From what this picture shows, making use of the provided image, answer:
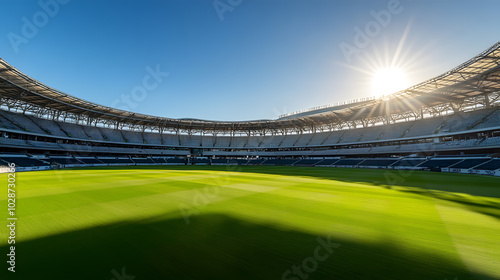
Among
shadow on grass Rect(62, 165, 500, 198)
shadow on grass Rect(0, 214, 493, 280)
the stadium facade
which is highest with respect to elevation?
the stadium facade

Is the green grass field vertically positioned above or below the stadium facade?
below

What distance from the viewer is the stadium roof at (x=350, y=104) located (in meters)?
30.5

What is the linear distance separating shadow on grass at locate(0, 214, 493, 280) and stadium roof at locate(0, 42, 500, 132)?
A: 120 ft

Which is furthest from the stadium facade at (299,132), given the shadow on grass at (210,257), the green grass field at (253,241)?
the shadow on grass at (210,257)

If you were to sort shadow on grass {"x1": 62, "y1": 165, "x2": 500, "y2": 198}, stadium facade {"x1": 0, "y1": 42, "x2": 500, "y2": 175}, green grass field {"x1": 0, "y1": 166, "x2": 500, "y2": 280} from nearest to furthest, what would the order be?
1. green grass field {"x1": 0, "y1": 166, "x2": 500, "y2": 280}
2. shadow on grass {"x1": 62, "y1": 165, "x2": 500, "y2": 198}
3. stadium facade {"x1": 0, "y1": 42, "x2": 500, "y2": 175}

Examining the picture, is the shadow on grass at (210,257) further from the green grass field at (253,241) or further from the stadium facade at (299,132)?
the stadium facade at (299,132)

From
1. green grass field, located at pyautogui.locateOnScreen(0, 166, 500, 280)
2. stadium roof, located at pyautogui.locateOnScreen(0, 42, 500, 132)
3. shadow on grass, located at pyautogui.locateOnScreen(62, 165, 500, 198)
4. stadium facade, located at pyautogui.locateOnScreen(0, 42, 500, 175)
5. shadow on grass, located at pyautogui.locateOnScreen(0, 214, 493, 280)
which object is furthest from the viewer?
stadium facade, located at pyautogui.locateOnScreen(0, 42, 500, 175)

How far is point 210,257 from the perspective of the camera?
17.4ft

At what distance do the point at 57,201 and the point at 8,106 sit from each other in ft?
194

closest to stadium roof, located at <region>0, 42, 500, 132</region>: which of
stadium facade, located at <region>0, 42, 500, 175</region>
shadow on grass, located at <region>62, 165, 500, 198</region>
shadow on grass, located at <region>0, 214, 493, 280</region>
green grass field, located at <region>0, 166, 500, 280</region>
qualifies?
stadium facade, located at <region>0, 42, 500, 175</region>

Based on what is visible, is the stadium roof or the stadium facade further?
the stadium facade

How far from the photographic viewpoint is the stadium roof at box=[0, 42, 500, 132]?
30.5m

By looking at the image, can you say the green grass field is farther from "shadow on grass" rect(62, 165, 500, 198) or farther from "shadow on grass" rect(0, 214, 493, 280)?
"shadow on grass" rect(62, 165, 500, 198)

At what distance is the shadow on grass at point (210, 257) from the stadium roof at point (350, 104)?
120 ft
